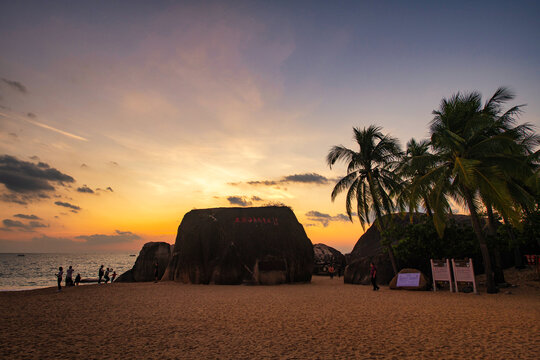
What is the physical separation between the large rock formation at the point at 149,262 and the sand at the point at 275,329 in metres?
18.9

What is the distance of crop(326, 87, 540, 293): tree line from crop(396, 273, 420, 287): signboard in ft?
7.67

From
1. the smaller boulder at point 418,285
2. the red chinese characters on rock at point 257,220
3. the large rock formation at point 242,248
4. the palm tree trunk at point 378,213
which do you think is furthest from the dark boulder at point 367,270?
the red chinese characters on rock at point 257,220

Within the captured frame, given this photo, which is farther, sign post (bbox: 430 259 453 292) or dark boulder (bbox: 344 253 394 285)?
dark boulder (bbox: 344 253 394 285)

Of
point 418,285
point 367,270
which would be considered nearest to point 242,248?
point 367,270

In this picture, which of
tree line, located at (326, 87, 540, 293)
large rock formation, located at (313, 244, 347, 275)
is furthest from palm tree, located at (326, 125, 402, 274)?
large rock formation, located at (313, 244, 347, 275)

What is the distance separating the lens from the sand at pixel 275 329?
705 cm

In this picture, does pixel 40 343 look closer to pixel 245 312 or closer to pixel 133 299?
pixel 245 312

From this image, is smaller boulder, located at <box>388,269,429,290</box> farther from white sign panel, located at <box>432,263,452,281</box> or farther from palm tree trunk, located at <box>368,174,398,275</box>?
palm tree trunk, located at <box>368,174,398,275</box>

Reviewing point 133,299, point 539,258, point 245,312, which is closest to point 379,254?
point 539,258

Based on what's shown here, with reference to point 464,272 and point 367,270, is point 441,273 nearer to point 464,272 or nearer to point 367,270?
point 464,272

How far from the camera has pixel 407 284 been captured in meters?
18.8

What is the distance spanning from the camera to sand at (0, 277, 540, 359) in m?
7.05

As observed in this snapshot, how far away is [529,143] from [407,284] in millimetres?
→ 14244

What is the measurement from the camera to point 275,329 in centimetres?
912
